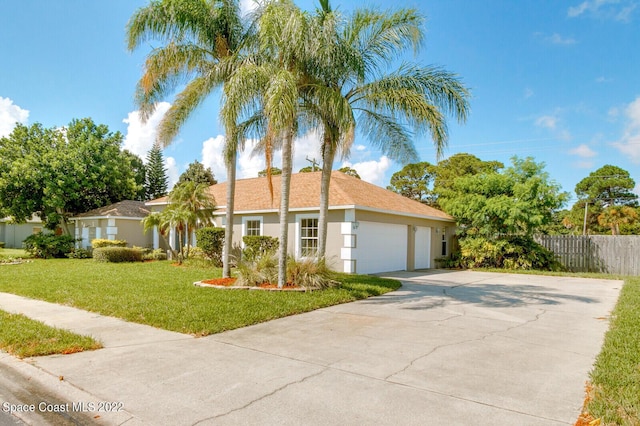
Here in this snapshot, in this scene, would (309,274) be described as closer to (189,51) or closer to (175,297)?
(175,297)

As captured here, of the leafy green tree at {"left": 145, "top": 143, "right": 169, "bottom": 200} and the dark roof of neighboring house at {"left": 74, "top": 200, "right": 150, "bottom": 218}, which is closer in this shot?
the dark roof of neighboring house at {"left": 74, "top": 200, "right": 150, "bottom": 218}

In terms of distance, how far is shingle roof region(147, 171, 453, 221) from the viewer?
1602 centimetres

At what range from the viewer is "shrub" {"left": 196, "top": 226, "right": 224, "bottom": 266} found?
17312mm

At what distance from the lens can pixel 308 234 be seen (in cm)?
1650

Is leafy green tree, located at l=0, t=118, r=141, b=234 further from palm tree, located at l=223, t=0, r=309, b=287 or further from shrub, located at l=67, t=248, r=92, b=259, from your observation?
palm tree, located at l=223, t=0, r=309, b=287

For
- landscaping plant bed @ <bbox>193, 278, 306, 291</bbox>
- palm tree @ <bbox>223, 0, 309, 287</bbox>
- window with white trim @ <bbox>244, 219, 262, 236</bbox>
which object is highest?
palm tree @ <bbox>223, 0, 309, 287</bbox>

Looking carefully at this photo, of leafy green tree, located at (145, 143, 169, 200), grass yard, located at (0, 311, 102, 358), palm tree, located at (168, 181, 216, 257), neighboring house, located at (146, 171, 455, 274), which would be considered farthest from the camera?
leafy green tree, located at (145, 143, 169, 200)

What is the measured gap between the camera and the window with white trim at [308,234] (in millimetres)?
16295

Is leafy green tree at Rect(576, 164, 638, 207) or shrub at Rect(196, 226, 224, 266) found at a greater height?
leafy green tree at Rect(576, 164, 638, 207)

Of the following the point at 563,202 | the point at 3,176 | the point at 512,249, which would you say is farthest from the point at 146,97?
the point at 563,202

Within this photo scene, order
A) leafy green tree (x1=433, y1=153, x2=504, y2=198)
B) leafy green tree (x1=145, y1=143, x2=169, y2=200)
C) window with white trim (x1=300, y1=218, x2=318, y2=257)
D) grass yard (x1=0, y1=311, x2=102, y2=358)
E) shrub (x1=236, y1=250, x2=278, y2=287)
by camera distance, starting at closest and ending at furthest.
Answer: grass yard (x1=0, y1=311, x2=102, y2=358) → shrub (x1=236, y1=250, x2=278, y2=287) → window with white trim (x1=300, y1=218, x2=318, y2=257) → leafy green tree (x1=433, y1=153, x2=504, y2=198) → leafy green tree (x1=145, y1=143, x2=169, y2=200)

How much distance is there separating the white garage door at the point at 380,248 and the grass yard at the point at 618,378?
922 centimetres


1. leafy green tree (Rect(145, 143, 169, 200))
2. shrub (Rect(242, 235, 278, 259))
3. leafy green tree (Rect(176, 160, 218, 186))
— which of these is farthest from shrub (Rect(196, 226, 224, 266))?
leafy green tree (Rect(145, 143, 169, 200))

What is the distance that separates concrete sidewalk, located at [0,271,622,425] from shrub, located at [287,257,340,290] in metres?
2.14
